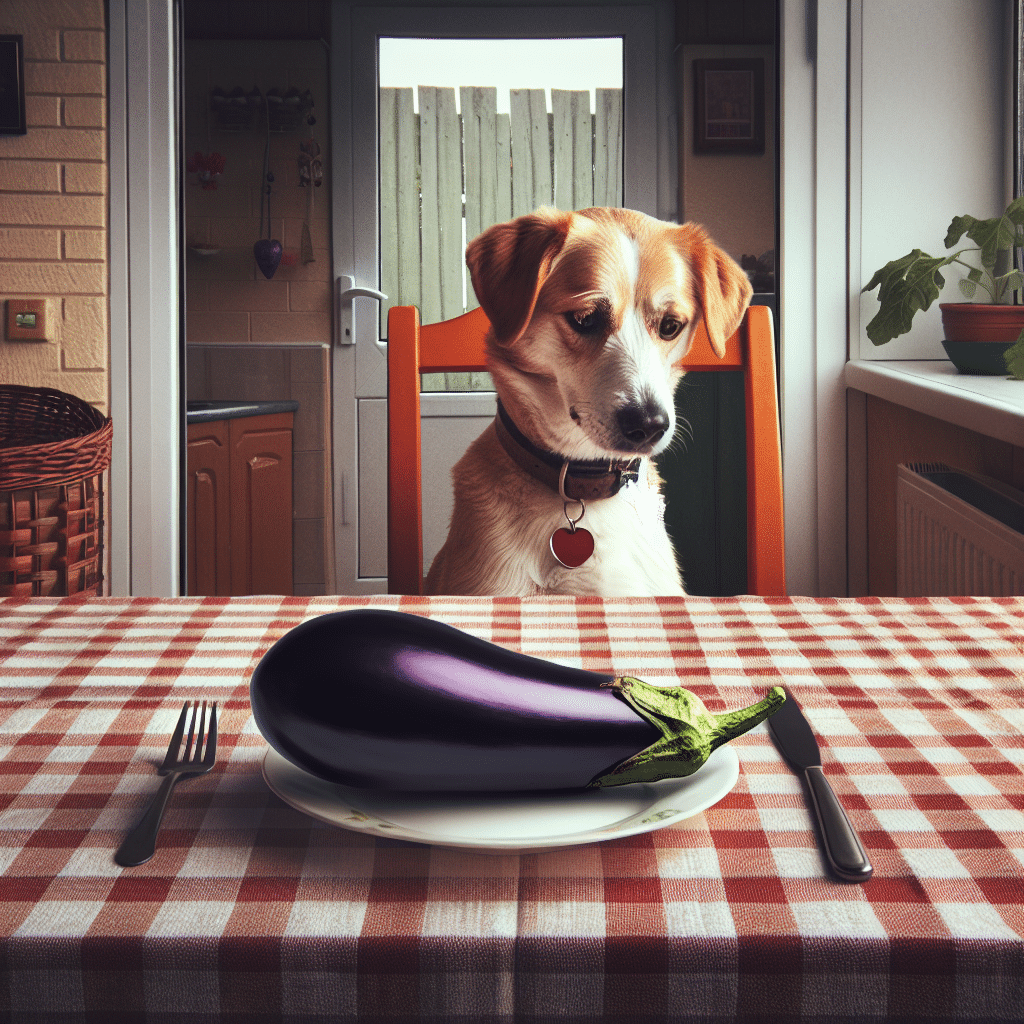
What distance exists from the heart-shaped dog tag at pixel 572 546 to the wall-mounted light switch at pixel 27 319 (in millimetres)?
1229

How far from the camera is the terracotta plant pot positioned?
5.01 feet

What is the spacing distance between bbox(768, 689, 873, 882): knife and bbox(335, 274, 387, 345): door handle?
5.92 feet

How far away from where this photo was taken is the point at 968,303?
5.33ft

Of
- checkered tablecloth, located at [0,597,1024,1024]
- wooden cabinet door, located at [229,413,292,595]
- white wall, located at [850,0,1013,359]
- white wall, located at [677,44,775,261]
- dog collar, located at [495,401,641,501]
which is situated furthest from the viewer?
wooden cabinet door, located at [229,413,292,595]

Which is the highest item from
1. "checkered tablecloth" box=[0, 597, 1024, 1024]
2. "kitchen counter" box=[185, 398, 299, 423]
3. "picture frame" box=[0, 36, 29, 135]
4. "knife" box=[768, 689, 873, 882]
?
"picture frame" box=[0, 36, 29, 135]

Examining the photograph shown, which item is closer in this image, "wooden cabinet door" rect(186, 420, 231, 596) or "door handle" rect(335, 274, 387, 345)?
"door handle" rect(335, 274, 387, 345)

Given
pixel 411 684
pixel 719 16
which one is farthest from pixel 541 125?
pixel 411 684

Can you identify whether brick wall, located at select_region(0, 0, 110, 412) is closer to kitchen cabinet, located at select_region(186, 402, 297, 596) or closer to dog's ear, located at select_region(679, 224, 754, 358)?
kitchen cabinet, located at select_region(186, 402, 297, 596)

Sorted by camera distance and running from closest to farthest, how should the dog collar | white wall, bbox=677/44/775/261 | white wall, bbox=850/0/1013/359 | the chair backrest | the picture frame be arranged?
1. the chair backrest
2. the dog collar
3. white wall, bbox=850/0/1013/359
4. the picture frame
5. white wall, bbox=677/44/775/261

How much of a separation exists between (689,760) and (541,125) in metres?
1.88

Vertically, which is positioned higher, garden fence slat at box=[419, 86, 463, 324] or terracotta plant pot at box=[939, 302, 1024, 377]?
garden fence slat at box=[419, 86, 463, 324]

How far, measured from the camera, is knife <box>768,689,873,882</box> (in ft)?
1.16

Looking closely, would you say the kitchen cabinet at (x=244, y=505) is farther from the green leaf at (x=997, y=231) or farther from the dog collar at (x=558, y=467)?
the green leaf at (x=997, y=231)

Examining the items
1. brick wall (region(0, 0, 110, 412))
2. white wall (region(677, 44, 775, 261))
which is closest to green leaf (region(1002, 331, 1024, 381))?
white wall (region(677, 44, 775, 261))
